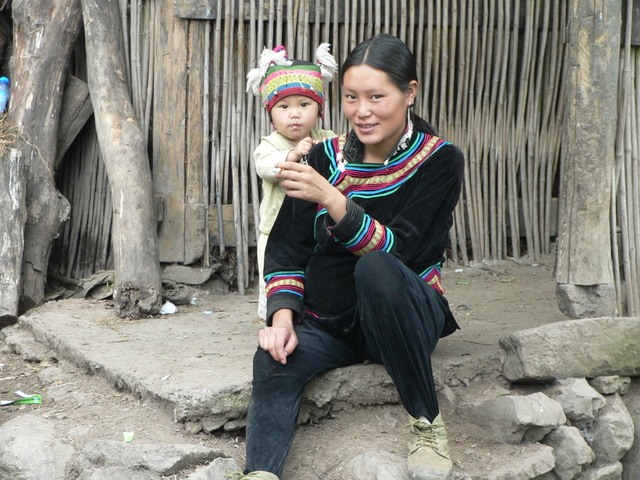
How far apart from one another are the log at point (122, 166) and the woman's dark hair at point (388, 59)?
208 cm

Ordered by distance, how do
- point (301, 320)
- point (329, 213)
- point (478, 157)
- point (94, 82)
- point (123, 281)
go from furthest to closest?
1. point (478, 157)
2. point (94, 82)
3. point (123, 281)
4. point (301, 320)
5. point (329, 213)

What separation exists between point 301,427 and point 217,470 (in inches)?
21.4

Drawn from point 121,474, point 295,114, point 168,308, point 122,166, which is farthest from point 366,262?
point 122,166

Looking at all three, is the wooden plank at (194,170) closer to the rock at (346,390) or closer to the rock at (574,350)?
the rock at (346,390)

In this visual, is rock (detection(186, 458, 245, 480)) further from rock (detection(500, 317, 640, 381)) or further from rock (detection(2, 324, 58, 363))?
rock (detection(2, 324, 58, 363))

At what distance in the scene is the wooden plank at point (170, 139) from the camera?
4797 millimetres

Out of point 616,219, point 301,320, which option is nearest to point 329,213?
point 301,320

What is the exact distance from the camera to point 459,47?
498 centimetres

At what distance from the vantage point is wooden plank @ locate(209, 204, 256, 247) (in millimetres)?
4914

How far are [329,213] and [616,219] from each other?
1.86m

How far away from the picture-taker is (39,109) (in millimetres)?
4672

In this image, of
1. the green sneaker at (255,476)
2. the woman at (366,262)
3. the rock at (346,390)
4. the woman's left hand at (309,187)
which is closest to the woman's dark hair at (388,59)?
the woman at (366,262)

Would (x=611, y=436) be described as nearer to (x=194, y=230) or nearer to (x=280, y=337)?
(x=280, y=337)

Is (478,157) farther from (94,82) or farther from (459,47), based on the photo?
(94,82)
